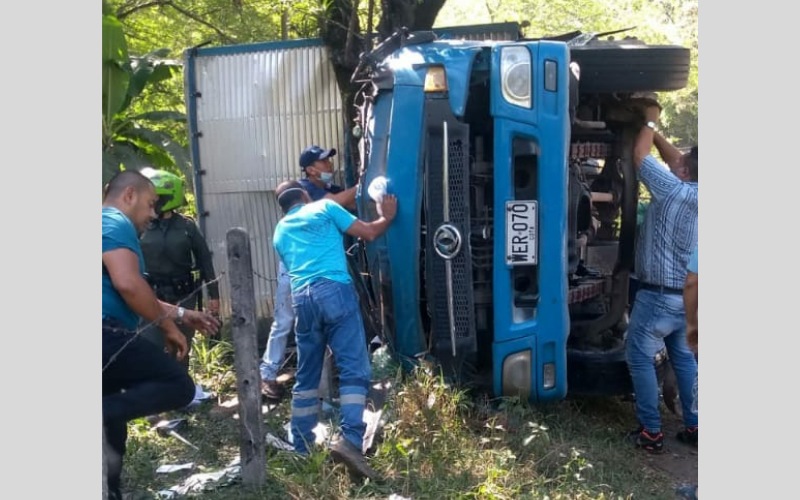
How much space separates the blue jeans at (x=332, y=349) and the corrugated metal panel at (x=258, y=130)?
2685mm

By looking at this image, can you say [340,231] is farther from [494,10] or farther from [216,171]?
[494,10]

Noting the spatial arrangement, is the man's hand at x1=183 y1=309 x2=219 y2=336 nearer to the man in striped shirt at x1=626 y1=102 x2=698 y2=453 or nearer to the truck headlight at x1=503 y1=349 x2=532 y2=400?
the truck headlight at x1=503 y1=349 x2=532 y2=400

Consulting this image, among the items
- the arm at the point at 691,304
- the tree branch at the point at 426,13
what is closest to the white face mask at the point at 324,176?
the tree branch at the point at 426,13

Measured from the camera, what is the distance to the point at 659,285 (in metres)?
5.00

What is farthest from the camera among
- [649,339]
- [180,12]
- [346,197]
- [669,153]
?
[180,12]

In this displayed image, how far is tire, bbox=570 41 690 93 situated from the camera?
489 centimetres

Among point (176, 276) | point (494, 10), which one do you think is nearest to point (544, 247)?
point (176, 276)

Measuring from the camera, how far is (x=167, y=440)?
5.19m

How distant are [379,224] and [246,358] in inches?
45.6

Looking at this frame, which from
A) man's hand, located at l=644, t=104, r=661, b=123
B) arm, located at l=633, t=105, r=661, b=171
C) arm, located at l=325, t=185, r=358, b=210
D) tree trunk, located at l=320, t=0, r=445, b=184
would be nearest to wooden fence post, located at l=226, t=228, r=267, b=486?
arm, located at l=325, t=185, r=358, b=210

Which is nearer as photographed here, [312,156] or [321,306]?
[321,306]

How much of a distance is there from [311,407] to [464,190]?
142 cm

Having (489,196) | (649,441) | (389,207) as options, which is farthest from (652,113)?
(649,441)

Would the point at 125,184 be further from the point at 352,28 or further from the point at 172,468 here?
the point at 352,28
